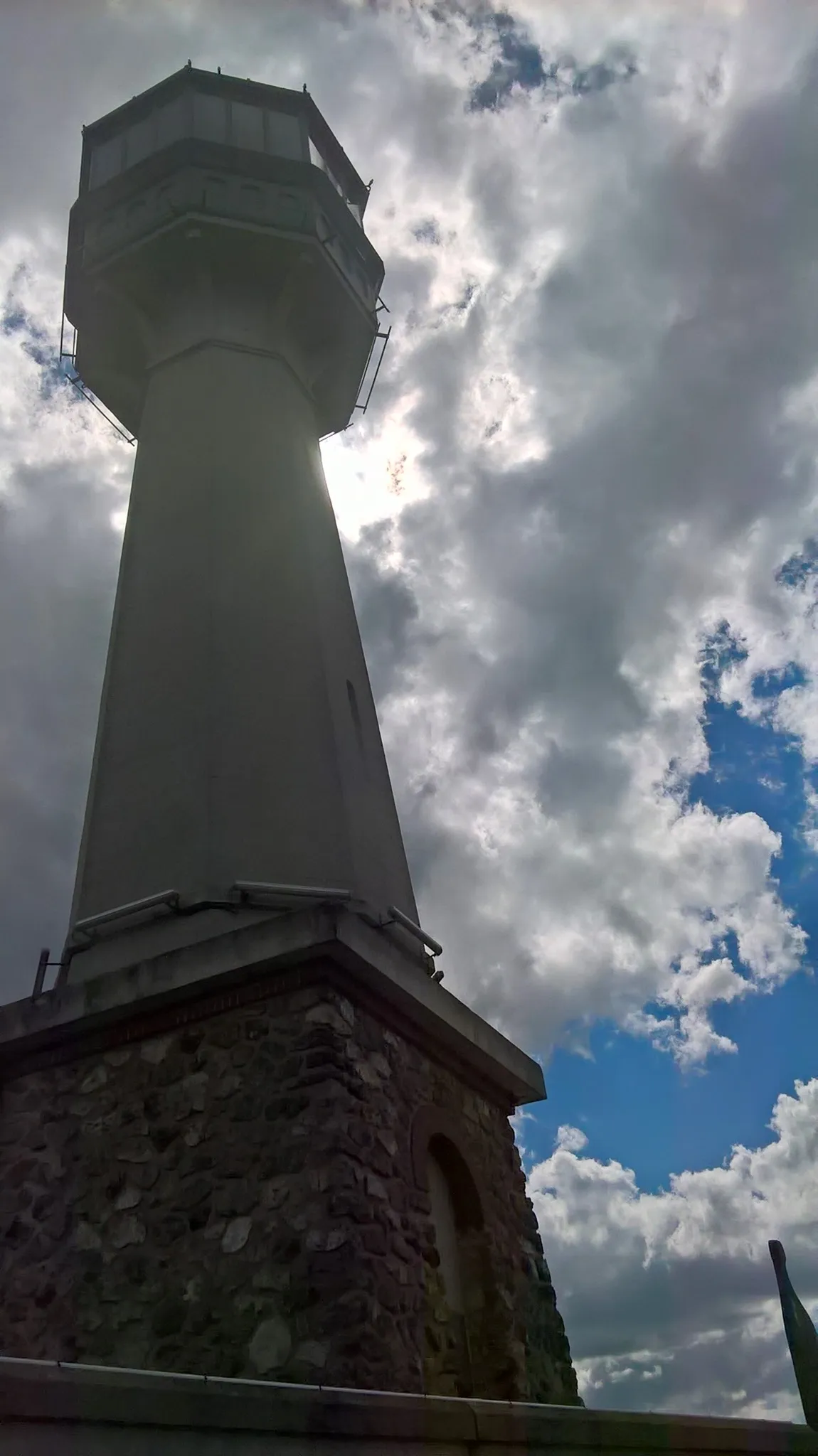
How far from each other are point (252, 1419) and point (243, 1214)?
7.59ft

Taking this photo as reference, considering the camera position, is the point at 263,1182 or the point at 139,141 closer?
the point at 263,1182

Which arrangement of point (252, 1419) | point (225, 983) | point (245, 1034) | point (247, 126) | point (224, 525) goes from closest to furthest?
point (252, 1419)
point (245, 1034)
point (225, 983)
point (224, 525)
point (247, 126)

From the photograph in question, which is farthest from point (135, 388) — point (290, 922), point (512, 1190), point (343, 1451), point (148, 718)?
point (343, 1451)

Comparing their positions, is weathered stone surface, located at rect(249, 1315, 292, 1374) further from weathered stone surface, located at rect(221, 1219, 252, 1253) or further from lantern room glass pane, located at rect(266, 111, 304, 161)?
lantern room glass pane, located at rect(266, 111, 304, 161)

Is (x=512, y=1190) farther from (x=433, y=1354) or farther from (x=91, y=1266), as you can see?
(x=91, y=1266)

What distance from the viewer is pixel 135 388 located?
12.4 meters

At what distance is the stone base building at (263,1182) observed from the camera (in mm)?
5566

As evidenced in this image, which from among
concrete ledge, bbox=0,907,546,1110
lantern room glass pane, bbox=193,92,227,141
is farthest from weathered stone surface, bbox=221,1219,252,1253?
lantern room glass pane, bbox=193,92,227,141

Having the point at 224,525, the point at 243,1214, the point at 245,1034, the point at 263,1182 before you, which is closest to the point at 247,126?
the point at 224,525

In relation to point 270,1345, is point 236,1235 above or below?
above

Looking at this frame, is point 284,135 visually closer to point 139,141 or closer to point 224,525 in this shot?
point 139,141

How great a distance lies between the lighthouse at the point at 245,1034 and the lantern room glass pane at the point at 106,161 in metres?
1.90

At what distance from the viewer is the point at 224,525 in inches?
371

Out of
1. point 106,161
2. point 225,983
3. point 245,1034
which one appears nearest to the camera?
point 245,1034
